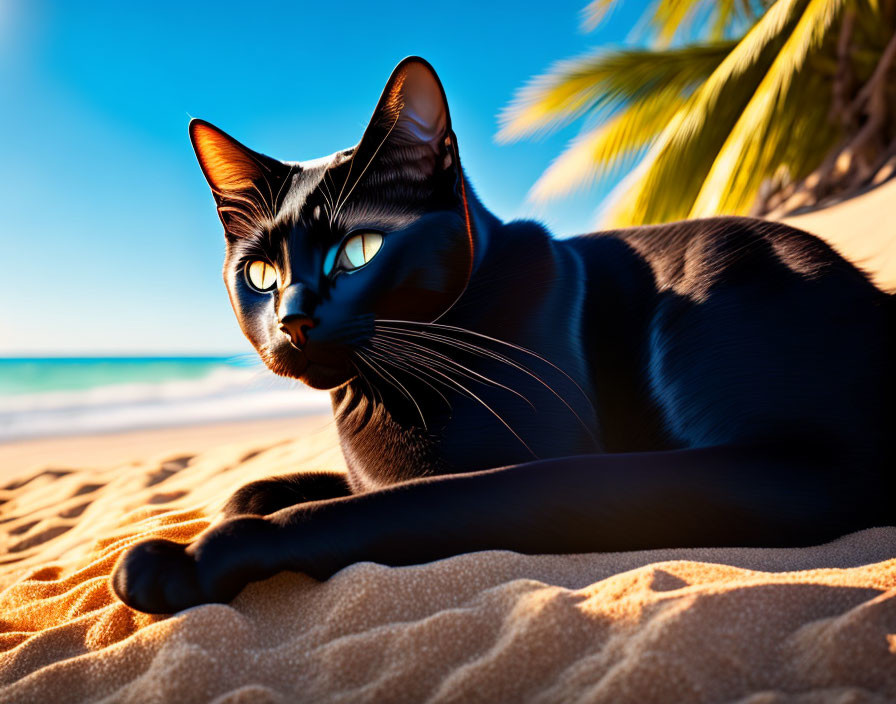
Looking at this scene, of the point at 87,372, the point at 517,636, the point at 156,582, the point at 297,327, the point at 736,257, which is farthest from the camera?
the point at 87,372

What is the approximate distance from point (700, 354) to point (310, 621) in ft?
2.12

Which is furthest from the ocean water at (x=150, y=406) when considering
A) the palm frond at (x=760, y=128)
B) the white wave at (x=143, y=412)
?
the palm frond at (x=760, y=128)

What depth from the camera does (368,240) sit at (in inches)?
35.7

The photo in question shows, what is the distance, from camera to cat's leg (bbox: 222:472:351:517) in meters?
0.98

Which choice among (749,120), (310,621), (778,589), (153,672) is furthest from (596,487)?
(749,120)

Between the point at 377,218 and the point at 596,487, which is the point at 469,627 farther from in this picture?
the point at 377,218

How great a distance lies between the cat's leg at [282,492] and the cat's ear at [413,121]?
1.97 ft

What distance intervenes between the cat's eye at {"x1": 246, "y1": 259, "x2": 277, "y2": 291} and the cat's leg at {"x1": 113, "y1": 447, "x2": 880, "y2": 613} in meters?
0.42

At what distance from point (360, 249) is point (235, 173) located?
13.4 inches

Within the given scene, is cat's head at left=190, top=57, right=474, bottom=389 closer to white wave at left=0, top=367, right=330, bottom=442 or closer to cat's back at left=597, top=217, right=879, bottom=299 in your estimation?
cat's back at left=597, top=217, right=879, bottom=299

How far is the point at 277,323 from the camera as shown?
2.92 feet

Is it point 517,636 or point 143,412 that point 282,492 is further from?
point 143,412

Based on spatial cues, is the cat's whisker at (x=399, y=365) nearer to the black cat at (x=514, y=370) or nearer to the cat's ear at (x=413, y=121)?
the black cat at (x=514, y=370)

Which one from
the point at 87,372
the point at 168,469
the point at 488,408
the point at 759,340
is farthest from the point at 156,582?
the point at 87,372
